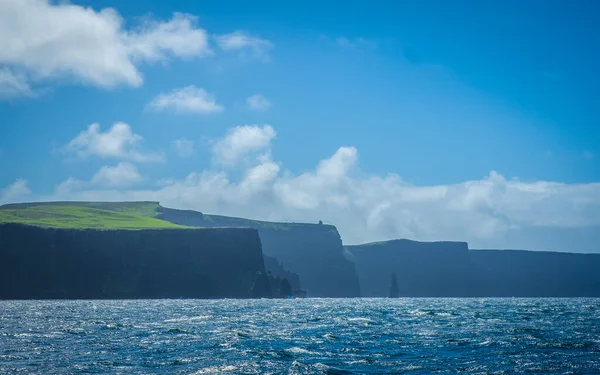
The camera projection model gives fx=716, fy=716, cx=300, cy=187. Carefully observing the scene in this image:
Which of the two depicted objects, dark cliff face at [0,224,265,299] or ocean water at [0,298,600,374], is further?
dark cliff face at [0,224,265,299]

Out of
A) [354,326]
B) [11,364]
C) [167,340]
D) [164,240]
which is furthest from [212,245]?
[11,364]

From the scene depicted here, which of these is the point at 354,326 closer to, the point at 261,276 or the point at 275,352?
the point at 275,352

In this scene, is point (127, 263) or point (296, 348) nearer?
point (296, 348)

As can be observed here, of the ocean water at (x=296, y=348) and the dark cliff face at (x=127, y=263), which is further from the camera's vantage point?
the dark cliff face at (x=127, y=263)

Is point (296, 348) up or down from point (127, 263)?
down

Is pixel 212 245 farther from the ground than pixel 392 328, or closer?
farther from the ground

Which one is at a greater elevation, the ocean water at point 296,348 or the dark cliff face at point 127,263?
the dark cliff face at point 127,263

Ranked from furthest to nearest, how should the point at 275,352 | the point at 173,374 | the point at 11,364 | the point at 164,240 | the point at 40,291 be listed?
1. the point at 164,240
2. the point at 40,291
3. the point at 275,352
4. the point at 11,364
5. the point at 173,374

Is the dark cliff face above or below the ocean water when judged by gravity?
above
